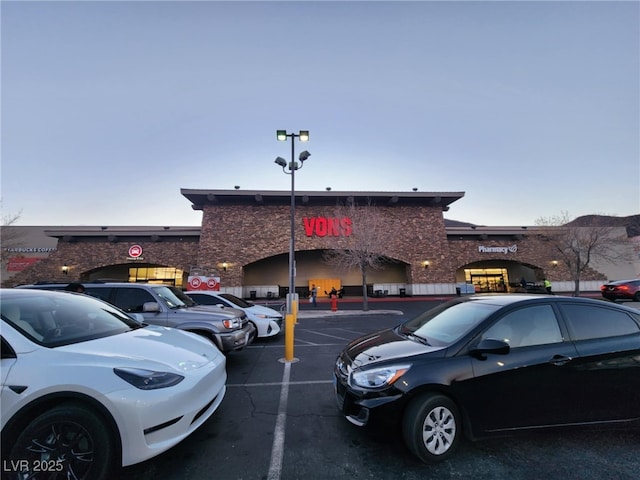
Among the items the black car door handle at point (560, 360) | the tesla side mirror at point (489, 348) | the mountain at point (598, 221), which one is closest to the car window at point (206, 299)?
the tesla side mirror at point (489, 348)

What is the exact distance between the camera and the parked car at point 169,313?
215 inches

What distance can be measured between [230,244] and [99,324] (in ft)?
68.9

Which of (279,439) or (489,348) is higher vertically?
(489,348)

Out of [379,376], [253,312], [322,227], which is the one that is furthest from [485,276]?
[379,376]

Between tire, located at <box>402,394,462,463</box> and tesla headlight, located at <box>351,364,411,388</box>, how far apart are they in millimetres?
269

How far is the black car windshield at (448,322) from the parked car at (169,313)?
3.36 m

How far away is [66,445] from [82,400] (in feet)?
1.07

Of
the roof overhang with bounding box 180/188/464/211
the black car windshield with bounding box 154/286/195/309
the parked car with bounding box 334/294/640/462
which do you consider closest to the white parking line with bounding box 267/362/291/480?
the parked car with bounding box 334/294/640/462

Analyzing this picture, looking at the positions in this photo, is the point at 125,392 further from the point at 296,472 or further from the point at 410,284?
the point at 410,284

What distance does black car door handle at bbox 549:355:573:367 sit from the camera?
2.88 meters

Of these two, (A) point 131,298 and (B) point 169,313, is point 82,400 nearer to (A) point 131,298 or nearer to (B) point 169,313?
(B) point 169,313

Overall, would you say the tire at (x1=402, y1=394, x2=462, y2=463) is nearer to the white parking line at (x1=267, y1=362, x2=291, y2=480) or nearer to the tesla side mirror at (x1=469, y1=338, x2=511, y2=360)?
the tesla side mirror at (x1=469, y1=338, x2=511, y2=360)

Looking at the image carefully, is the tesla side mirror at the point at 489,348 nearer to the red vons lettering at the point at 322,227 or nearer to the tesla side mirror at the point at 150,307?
the tesla side mirror at the point at 150,307

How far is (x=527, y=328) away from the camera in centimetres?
308
